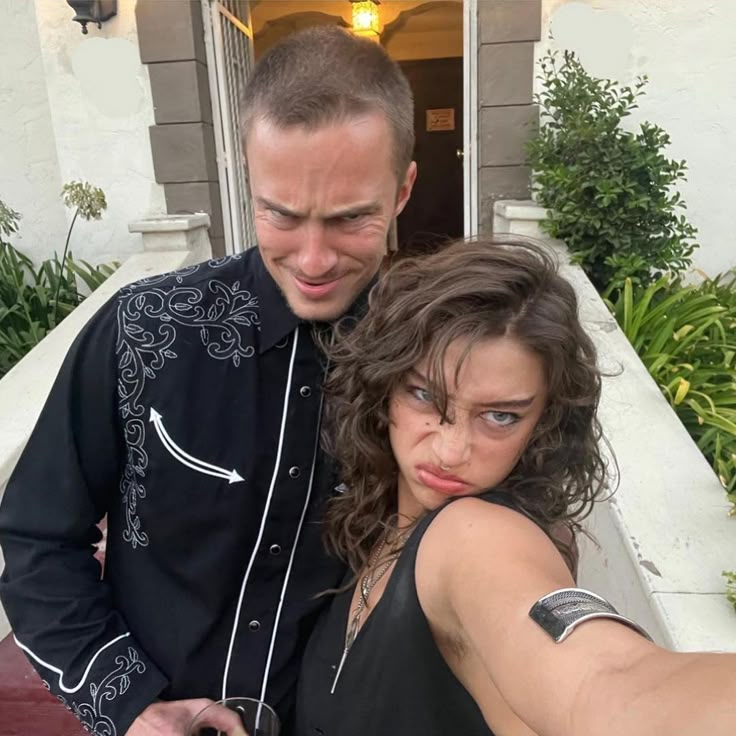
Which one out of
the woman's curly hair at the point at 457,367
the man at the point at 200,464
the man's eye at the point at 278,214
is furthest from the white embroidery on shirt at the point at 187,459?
the man's eye at the point at 278,214

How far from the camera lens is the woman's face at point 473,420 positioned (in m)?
1.04

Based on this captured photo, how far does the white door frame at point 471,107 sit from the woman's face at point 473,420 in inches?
146

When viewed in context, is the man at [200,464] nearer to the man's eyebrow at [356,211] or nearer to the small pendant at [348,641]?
the man's eyebrow at [356,211]

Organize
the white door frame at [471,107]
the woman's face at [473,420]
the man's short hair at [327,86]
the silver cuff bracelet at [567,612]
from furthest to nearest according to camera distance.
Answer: the white door frame at [471,107] → the man's short hair at [327,86] → the woman's face at [473,420] → the silver cuff bracelet at [567,612]

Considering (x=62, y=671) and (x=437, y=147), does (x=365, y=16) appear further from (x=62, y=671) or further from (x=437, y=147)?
(x=62, y=671)

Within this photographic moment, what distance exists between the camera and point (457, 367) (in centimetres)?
104

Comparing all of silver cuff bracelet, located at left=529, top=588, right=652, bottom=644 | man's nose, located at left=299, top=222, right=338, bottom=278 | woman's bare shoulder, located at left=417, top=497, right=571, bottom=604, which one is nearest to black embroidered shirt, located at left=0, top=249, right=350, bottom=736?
man's nose, located at left=299, top=222, right=338, bottom=278

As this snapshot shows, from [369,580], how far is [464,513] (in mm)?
349

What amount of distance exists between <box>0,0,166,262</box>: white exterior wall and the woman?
4.29 m

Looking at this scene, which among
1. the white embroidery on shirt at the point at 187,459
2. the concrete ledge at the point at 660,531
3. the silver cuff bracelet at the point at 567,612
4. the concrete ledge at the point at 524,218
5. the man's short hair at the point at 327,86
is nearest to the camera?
the silver cuff bracelet at the point at 567,612

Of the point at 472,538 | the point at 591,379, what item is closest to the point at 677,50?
the point at 591,379

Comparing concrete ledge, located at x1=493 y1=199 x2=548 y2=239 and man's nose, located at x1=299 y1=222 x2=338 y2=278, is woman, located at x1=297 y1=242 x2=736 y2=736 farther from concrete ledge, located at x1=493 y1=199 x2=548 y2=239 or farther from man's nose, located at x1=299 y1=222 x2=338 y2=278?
concrete ledge, located at x1=493 y1=199 x2=548 y2=239

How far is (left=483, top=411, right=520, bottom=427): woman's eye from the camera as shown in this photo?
41.8 inches

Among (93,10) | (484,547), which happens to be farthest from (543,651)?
(93,10)
